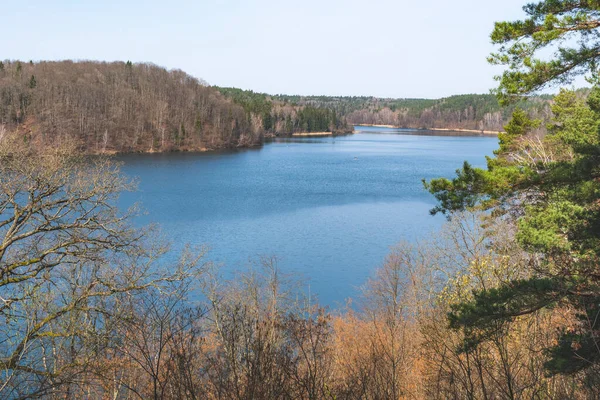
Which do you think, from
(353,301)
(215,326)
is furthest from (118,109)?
(215,326)

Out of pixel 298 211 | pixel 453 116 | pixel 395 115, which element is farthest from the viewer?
pixel 395 115

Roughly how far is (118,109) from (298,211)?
51.6 metres

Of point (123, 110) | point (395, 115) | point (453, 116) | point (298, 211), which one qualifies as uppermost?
point (395, 115)

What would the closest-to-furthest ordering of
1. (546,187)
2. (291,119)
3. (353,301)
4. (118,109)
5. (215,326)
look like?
(546,187)
(215,326)
(353,301)
(118,109)
(291,119)

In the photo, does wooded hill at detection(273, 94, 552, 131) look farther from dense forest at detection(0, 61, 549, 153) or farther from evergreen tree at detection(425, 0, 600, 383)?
evergreen tree at detection(425, 0, 600, 383)

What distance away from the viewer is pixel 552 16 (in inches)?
177

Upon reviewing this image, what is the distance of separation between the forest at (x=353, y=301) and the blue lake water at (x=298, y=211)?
1.32 meters

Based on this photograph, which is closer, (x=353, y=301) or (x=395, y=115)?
(x=353, y=301)

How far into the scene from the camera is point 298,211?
98.6 feet

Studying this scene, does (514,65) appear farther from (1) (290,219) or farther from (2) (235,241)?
(1) (290,219)

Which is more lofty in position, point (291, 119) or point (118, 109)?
point (118, 109)

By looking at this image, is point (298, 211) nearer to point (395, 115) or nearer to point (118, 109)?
point (118, 109)

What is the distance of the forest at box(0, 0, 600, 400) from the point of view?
4.08m

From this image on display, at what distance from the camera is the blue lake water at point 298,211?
21.0 meters
